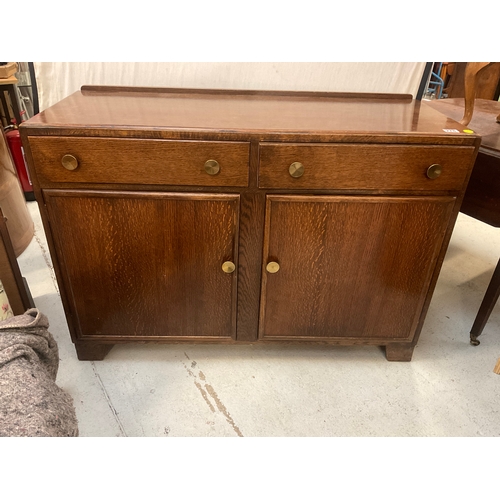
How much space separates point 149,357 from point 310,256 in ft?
2.22

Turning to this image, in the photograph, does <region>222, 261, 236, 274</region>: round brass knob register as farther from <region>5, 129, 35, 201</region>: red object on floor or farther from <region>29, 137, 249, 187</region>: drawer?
<region>5, 129, 35, 201</region>: red object on floor

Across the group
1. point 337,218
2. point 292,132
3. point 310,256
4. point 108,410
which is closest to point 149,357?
point 108,410

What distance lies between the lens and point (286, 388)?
1.33 m

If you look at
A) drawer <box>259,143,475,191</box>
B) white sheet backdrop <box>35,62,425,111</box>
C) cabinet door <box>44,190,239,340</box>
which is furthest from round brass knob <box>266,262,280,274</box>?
white sheet backdrop <box>35,62,425,111</box>

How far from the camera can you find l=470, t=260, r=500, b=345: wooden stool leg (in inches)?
56.6

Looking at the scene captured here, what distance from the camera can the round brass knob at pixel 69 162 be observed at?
3.29 feet

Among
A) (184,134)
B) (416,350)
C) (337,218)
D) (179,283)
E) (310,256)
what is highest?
(184,134)

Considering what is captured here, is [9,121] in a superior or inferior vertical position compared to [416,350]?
superior

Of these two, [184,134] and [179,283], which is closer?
[184,134]

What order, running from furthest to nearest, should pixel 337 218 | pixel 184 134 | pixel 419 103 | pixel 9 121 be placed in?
pixel 9 121 < pixel 419 103 < pixel 337 218 < pixel 184 134

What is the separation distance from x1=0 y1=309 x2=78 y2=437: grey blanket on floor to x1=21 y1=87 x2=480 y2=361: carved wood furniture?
335 millimetres

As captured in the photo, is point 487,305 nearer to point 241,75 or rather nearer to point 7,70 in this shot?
point 241,75
